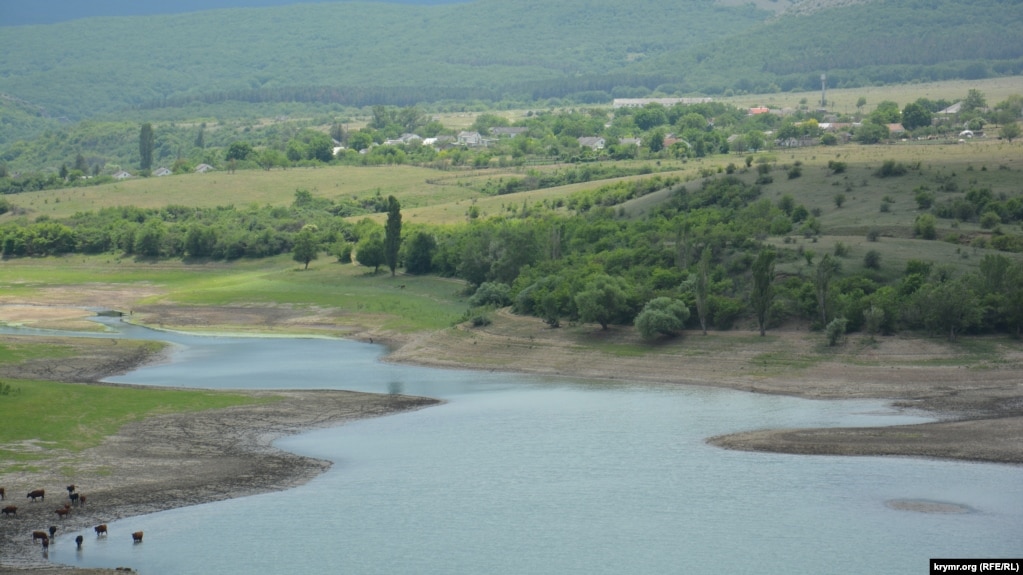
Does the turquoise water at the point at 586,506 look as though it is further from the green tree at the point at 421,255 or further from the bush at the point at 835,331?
the green tree at the point at 421,255

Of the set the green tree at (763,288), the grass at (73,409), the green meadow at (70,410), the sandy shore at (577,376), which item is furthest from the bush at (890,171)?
the grass at (73,409)

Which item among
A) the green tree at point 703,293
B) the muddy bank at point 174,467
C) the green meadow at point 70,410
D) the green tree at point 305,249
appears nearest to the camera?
the muddy bank at point 174,467

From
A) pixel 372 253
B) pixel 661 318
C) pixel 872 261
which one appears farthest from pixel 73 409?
pixel 372 253

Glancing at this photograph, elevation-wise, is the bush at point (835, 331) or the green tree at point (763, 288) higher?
the green tree at point (763, 288)

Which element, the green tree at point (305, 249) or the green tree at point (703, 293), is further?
the green tree at point (305, 249)

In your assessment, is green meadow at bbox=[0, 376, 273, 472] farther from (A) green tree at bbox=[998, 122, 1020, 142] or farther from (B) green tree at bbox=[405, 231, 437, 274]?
(A) green tree at bbox=[998, 122, 1020, 142]

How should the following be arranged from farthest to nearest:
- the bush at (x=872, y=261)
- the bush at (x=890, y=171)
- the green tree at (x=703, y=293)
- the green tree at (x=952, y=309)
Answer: the bush at (x=890, y=171) < the bush at (x=872, y=261) < the green tree at (x=703, y=293) < the green tree at (x=952, y=309)

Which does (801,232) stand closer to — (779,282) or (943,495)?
(779,282)

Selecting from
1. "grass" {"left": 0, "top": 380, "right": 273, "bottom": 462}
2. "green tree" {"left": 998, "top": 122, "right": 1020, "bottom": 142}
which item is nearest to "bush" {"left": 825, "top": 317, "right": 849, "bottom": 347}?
"grass" {"left": 0, "top": 380, "right": 273, "bottom": 462}
